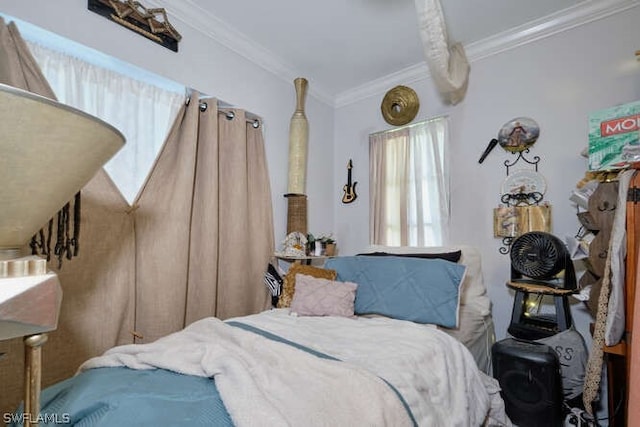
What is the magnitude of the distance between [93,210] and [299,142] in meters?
1.57

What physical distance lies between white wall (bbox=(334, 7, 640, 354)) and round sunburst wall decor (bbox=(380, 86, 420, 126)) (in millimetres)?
79

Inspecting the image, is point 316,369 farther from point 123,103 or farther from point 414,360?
point 123,103

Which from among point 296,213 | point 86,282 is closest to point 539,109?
point 296,213

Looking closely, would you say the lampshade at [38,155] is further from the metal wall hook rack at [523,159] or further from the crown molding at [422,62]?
the metal wall hook rack at [523,159]

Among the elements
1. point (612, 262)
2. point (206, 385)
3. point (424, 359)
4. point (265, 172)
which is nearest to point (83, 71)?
point (265, 172)

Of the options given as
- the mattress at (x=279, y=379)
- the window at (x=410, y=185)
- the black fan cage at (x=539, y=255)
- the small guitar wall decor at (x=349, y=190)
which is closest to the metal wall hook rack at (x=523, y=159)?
the window at (x=410, y=185)

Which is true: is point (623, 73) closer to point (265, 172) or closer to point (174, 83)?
point (265, 172)

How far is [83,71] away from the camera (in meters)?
1.63

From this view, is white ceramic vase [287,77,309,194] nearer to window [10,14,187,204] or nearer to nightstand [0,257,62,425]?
window [10,14,187,204]

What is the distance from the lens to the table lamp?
45 centimetres

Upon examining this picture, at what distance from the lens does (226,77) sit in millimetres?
2285

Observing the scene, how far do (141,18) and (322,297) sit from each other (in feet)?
6.54

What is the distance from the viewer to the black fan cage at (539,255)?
171 centimetres

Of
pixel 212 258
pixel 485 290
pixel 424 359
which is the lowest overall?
pixel 424 359
